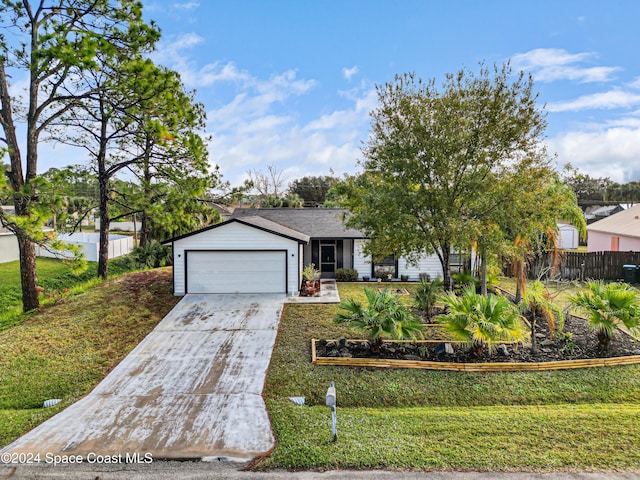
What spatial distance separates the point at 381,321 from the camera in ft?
27.6

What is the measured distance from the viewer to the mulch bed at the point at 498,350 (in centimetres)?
849

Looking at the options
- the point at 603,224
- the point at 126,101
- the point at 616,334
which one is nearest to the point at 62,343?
the point at 126,101

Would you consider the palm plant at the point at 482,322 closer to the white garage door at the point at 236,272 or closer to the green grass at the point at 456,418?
the green grass at the point at 456,418

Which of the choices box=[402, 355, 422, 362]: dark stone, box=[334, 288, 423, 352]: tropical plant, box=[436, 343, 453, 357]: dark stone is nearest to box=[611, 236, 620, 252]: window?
box=[436, 343, 453, 357]: dark stone

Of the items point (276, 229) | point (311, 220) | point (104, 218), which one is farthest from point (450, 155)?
point (104, 218)

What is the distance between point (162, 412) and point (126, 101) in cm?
1025

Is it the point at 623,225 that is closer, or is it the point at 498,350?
the point at 498,350

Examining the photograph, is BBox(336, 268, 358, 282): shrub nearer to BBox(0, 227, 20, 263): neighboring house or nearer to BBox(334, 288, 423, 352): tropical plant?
BBox(334, 288, 423, 352): tropical plant

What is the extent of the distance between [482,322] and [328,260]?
11393mm

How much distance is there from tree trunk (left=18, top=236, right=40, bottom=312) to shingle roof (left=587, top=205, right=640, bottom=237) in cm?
2686

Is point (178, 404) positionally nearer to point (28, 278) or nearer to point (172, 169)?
point (28, 278)

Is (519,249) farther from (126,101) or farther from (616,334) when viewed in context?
(126,101)

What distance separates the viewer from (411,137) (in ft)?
34.2

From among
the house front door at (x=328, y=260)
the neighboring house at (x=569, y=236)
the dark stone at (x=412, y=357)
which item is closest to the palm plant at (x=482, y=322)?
the dark stone at (x=412, y=357)
